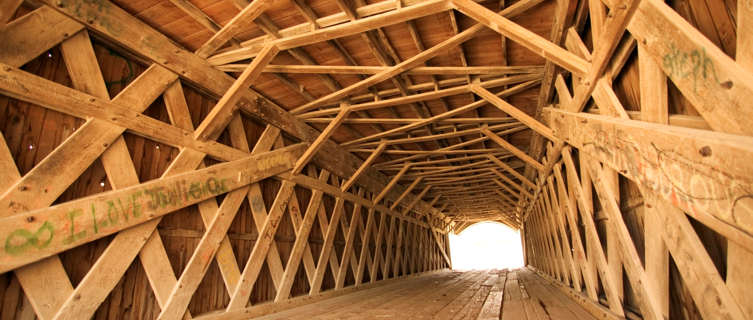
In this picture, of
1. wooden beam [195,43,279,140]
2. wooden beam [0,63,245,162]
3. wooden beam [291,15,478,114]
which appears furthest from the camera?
wooden beam [195,43,279,140]

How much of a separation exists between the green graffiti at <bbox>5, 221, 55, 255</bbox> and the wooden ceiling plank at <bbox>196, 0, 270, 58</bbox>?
2645 mm

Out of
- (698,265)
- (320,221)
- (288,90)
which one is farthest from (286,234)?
(698,265)

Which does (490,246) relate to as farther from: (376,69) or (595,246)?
(376,69)

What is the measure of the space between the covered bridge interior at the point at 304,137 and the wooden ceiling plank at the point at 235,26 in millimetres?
28

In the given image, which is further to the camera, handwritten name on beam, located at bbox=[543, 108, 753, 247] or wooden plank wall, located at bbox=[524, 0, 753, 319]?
wooden plank wall, located at bbox=[524, 0, 753, 319]

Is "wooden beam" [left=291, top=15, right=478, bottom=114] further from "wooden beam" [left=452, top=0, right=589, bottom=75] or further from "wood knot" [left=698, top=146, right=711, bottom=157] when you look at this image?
"wood knot" [left=698, top=146, right=711, bottom=157]

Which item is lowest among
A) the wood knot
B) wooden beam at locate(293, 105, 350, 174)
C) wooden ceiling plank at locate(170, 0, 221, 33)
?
the wood knot

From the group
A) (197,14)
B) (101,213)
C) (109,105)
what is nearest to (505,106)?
(197,14)

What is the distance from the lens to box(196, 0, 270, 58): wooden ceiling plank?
3930mm

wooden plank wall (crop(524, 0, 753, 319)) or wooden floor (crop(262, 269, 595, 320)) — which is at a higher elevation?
wooden plank wall (crop(524, 0, 753, 319))

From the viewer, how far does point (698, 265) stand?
242 centimetres

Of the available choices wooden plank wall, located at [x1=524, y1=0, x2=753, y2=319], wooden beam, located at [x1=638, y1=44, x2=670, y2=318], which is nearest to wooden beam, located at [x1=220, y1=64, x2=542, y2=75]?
wooden plank wall, located at [x1=524, y1=0, x2=753, y2=319]

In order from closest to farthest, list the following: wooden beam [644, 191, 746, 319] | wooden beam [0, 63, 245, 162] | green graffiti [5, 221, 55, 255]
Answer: wooden beam [644, 191, 746, 319]
green graffiti [5, 221, 55, 255]
wooden beam [0, 63, 245, 162]

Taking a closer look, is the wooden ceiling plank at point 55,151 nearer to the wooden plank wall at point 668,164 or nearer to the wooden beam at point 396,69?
the wooden beam at point 396,69
